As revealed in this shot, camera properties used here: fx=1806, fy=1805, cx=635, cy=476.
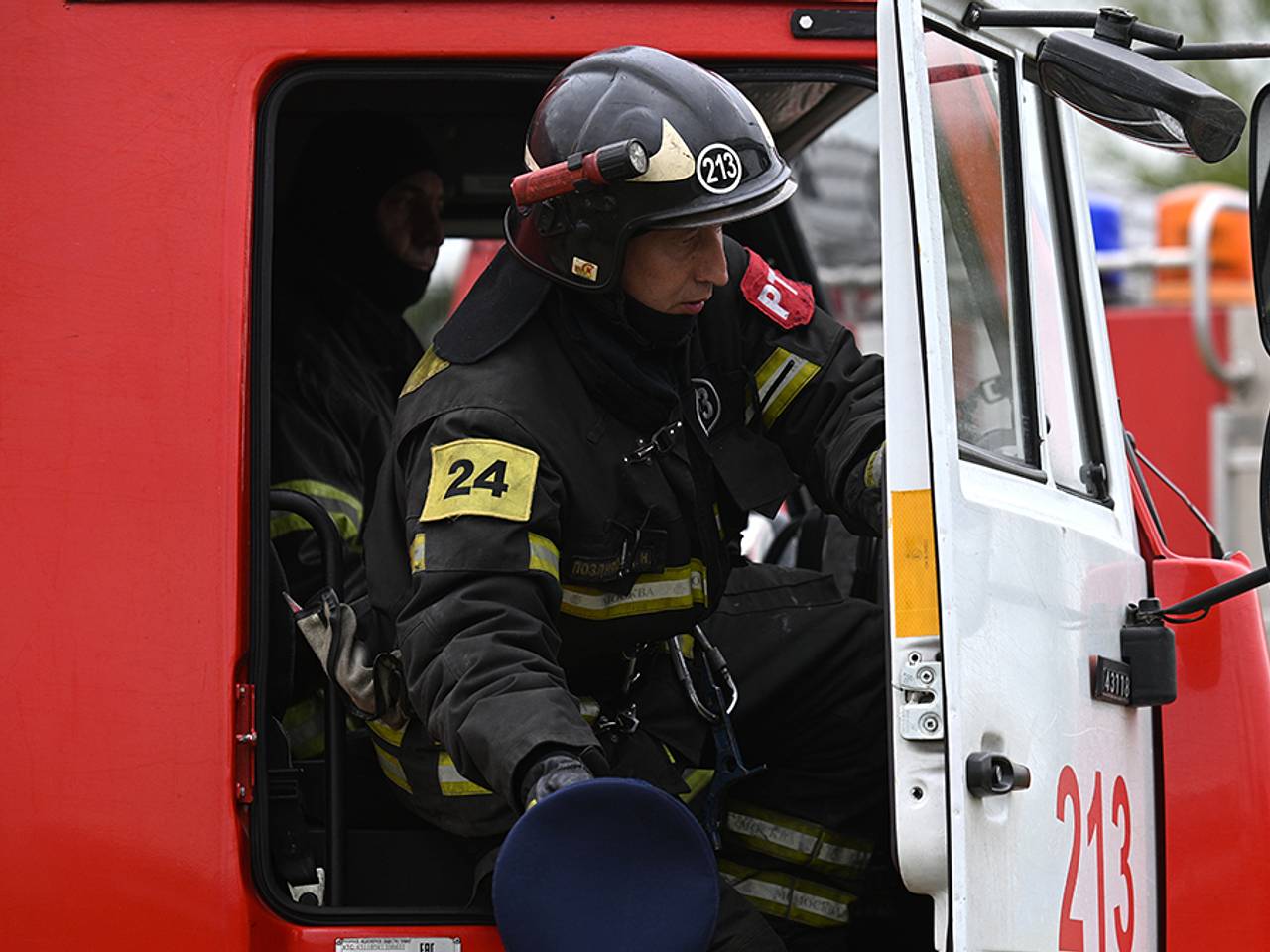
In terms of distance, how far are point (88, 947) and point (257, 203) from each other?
0.92 m

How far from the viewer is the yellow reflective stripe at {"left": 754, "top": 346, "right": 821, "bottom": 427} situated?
2.73 meters

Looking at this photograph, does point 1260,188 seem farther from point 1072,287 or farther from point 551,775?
point 551,775

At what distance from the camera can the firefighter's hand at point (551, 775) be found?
1.95 metres

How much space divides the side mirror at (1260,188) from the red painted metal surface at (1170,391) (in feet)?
22.2

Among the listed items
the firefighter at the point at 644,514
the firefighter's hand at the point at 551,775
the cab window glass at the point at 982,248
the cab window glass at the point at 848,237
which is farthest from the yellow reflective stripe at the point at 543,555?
the cab window glass at the point at 848,237

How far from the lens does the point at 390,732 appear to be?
8.05 ft

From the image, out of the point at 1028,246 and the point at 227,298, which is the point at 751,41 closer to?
the point at 1028,246

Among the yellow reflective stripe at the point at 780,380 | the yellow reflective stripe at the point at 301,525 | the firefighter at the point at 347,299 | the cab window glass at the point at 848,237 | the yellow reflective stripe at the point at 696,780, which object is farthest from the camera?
the cab window glass at the point at 848,237

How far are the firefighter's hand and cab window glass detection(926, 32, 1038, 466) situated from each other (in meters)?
0.57

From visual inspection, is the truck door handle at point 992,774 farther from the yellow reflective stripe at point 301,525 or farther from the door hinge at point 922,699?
the yellow reflective stripe at point 301,525

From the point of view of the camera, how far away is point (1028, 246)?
7.98 feet

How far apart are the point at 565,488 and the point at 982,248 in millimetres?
618

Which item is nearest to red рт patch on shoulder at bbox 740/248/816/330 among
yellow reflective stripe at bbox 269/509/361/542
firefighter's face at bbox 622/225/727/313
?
firefighter's face at bbox 622/225/727/313

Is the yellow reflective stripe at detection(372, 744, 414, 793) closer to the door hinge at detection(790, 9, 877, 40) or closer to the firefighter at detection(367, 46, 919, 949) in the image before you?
the firefighter at detection(367, 46, 919, 949)
